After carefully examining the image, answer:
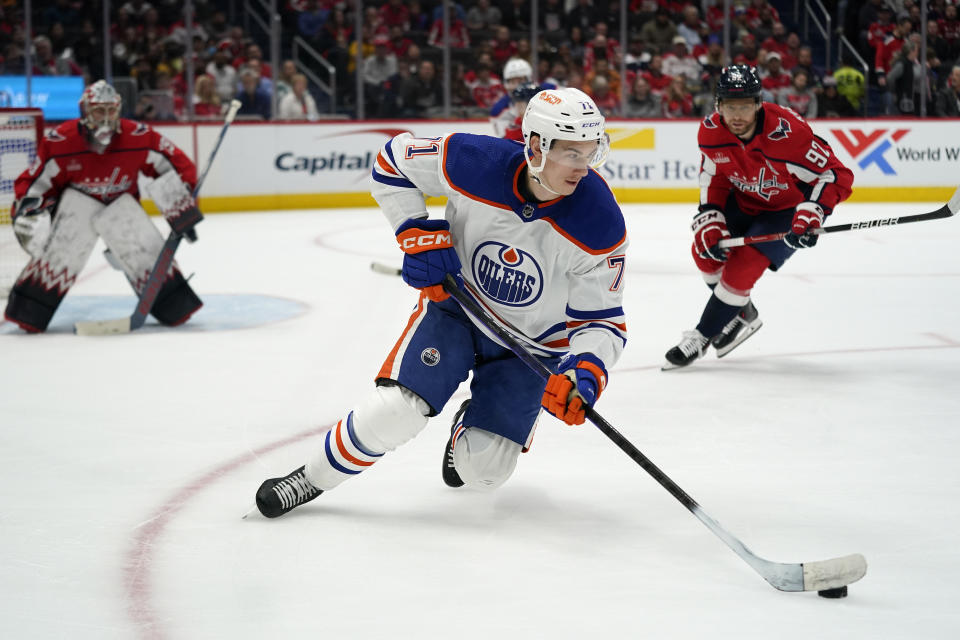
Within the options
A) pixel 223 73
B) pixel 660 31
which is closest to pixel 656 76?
pixel 660 31

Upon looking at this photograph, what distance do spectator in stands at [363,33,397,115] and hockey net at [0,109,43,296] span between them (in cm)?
429

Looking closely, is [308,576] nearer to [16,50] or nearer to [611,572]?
[611,572]

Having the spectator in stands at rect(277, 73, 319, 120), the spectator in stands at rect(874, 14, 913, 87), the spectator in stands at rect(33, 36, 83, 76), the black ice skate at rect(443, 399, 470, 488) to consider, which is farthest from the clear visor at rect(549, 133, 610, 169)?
the spectator in stands at rect(874, 14, 913, 87)

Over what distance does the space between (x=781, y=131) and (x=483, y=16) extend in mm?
7407

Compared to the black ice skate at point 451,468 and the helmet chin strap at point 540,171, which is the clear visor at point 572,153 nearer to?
the helmet chin strap at point 540,171

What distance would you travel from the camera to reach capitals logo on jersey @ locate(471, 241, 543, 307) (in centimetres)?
257

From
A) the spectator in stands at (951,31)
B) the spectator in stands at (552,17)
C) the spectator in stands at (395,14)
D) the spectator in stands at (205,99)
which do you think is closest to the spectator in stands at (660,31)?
the spectator in stands at (552,17)

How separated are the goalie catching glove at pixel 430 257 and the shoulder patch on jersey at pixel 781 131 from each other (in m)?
1.97

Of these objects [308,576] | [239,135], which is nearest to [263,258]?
[239,135]

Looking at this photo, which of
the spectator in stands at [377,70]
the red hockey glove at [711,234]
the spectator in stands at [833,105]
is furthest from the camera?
the spectator in stands at [833,105]

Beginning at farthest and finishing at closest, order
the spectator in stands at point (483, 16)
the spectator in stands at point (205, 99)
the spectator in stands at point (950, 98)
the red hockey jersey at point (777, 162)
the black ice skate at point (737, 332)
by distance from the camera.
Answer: the spectator in stands at point (483, 16) → the spectator in stands at point (950, 98) → the spectator in stands at point (205, 99) → the black ice skate at point (737, 332) → the red hockey jersey at point (777, 162)

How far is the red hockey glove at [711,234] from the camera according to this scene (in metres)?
4.28

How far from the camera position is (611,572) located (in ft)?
7.65

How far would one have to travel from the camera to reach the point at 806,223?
13.3ft
